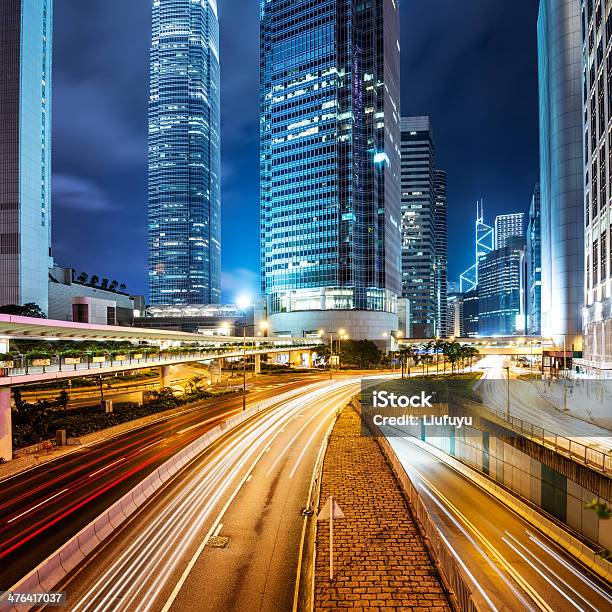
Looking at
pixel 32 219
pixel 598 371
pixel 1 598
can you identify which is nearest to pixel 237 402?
pixel 1 598

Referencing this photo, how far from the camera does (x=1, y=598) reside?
11.9 meters

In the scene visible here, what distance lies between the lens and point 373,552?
15672 millimetres

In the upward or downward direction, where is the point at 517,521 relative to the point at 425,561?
downward

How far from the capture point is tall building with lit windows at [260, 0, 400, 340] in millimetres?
129125

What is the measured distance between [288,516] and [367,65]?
150 meters

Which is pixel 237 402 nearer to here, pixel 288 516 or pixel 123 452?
pixel 123 452

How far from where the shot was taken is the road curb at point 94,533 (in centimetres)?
1299

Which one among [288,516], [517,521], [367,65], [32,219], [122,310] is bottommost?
[517,521]

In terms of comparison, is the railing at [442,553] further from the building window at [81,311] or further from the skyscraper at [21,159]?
the skyscraper at [21,159]

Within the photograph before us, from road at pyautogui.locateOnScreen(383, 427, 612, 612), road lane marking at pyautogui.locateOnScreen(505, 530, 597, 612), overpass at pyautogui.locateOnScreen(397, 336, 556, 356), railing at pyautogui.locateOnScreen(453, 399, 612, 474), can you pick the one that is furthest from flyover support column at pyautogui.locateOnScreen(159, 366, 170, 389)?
overpass at pyautogui.locateOnScreen(397, 336, 556, 356)

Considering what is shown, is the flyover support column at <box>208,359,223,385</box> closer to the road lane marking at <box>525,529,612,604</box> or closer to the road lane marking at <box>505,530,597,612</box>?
the road lane marking at <box>505,530,597,612</box>

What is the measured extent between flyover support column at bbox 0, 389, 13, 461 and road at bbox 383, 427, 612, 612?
28.0 metres

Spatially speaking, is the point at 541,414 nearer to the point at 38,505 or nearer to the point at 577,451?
the point at 577,451

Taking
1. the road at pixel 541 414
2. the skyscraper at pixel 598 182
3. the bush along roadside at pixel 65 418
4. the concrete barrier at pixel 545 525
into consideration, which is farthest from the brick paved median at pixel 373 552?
the skyscraper at pixel 598 182
